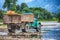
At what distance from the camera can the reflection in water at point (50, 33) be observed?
2.14 meters

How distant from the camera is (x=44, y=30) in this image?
84.9 inches

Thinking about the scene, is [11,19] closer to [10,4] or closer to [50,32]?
[10,4]

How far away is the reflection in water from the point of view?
2.14 metres

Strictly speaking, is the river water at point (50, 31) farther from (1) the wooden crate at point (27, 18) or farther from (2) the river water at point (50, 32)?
(1) the wooden crate at point (27, 18)

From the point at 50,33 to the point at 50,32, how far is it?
0.04 ft

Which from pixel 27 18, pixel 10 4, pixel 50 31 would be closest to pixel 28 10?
pixel 27 18

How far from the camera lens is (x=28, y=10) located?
2.18m

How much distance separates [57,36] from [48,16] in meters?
0.29

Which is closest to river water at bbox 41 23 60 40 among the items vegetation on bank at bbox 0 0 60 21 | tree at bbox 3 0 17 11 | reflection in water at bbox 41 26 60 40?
reflection in water at bbox 41 26 60 40

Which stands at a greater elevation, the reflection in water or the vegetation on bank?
the vegetation on bank

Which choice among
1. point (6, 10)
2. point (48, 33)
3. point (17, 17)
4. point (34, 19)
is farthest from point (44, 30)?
point (6, 10)

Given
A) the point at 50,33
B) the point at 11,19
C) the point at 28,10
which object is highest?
the point at 28,10

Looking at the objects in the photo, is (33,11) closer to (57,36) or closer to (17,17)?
(17,17)

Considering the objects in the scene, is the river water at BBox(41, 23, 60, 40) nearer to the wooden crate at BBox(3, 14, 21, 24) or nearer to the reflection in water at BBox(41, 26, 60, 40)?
the reflection in water at BBox(41, 26, 60, 40)
